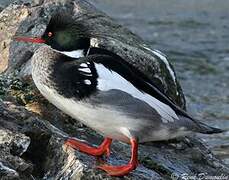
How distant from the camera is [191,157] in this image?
7242 mm

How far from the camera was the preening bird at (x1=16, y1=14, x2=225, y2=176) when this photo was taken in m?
5.77

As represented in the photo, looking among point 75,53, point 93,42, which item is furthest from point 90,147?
point 93,42

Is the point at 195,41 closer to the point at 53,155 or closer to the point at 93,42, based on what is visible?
the point at 93,42

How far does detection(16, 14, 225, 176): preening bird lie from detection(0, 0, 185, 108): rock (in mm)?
1289

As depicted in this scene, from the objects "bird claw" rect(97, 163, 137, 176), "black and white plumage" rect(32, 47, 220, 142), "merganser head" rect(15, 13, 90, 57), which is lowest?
"bird claw" rect(97, 163, 137, 176)

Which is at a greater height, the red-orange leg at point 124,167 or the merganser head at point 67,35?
the merganser head at point 67,35

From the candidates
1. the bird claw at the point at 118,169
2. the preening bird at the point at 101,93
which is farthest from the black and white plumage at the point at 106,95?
the bird claw at the point at 118,169

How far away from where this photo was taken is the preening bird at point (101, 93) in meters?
5.77

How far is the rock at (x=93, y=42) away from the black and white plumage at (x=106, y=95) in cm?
141

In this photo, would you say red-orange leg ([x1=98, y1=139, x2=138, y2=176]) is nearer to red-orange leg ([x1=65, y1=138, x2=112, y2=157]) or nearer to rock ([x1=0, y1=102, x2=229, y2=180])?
rock ([x1=0, y1=102, x2=229, y2=180])

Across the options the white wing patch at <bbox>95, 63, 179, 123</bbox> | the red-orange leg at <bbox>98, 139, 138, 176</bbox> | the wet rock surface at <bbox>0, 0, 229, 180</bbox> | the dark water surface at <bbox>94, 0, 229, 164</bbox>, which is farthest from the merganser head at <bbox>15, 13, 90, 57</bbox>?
the dark water surface at <bbox>94, 0, 229, 164</bbox>

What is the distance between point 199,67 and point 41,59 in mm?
7289

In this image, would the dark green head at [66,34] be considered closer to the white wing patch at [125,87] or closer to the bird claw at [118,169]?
the white wing patch at [125,87]

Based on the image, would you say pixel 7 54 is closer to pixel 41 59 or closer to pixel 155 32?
pixel 41 59
